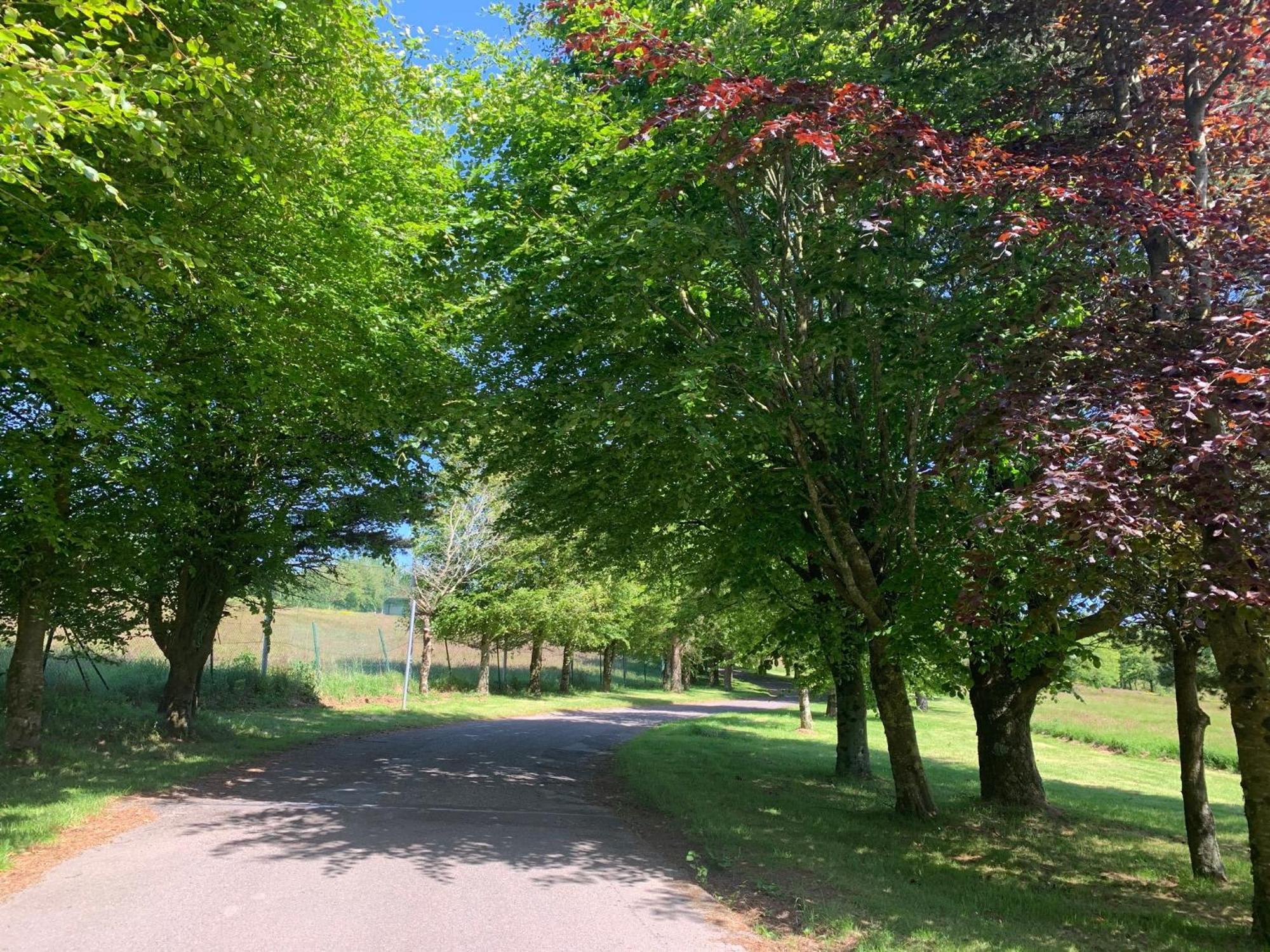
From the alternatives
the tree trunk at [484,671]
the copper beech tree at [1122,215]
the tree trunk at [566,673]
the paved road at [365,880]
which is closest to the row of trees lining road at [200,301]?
the copper beech tree at [1122,215]

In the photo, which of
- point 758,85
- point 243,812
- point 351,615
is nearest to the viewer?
point 758,85

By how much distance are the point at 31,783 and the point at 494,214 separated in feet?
27.7

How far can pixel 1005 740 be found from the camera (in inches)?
446

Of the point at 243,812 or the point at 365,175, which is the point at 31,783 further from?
the point at 365,175

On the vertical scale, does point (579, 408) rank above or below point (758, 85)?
below

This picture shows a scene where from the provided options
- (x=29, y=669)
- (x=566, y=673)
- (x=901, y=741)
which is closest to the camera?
(x=901, y=741)

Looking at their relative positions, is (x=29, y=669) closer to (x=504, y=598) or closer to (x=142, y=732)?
(x=142, y=732)

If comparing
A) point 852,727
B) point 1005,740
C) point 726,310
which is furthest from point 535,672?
point 726,310

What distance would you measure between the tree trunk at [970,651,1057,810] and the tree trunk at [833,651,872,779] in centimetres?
287

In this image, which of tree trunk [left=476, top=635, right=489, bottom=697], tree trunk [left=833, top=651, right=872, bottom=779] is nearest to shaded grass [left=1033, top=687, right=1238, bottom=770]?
tree trunk [left=833, top=651, right=872, bottom=779]

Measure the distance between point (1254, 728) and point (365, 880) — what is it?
672cm

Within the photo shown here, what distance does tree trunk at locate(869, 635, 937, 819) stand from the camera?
9.91m

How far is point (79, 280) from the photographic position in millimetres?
7211

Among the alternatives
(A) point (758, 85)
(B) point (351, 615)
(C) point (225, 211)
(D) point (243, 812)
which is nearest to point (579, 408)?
(A) point (758, 85)
